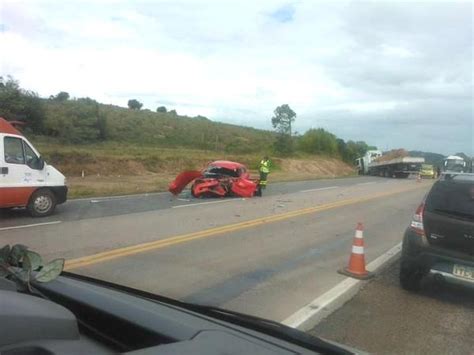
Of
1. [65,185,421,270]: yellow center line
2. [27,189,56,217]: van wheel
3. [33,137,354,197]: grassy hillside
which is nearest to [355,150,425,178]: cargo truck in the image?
[33,137,354,197]: grassy hillside

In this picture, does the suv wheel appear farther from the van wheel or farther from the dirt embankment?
the dirt embankment

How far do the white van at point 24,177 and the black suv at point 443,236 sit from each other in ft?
31.6

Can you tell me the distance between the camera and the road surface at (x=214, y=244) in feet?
22.6

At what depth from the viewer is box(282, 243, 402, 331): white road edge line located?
18.2 feet

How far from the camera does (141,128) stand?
70.2 m

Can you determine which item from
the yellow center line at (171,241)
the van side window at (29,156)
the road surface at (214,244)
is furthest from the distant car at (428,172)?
the van side window at (29,156)

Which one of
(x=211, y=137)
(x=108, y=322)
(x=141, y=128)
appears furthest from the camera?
(x=211, y=137)

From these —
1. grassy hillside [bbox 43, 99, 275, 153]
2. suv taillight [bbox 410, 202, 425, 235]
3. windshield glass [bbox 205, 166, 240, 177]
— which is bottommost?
windshield glass [bbox 205, 166, 240, 177]

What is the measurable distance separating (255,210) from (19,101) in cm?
2873

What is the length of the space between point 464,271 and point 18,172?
1048 cm

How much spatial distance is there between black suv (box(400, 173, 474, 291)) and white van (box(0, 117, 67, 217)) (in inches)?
380

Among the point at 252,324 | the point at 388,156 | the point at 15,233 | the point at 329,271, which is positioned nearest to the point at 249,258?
the point at 329,271

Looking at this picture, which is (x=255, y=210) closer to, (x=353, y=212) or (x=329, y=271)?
(x=353, y=212)

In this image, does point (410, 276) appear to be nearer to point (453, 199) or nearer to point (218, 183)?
point (453, 199)
